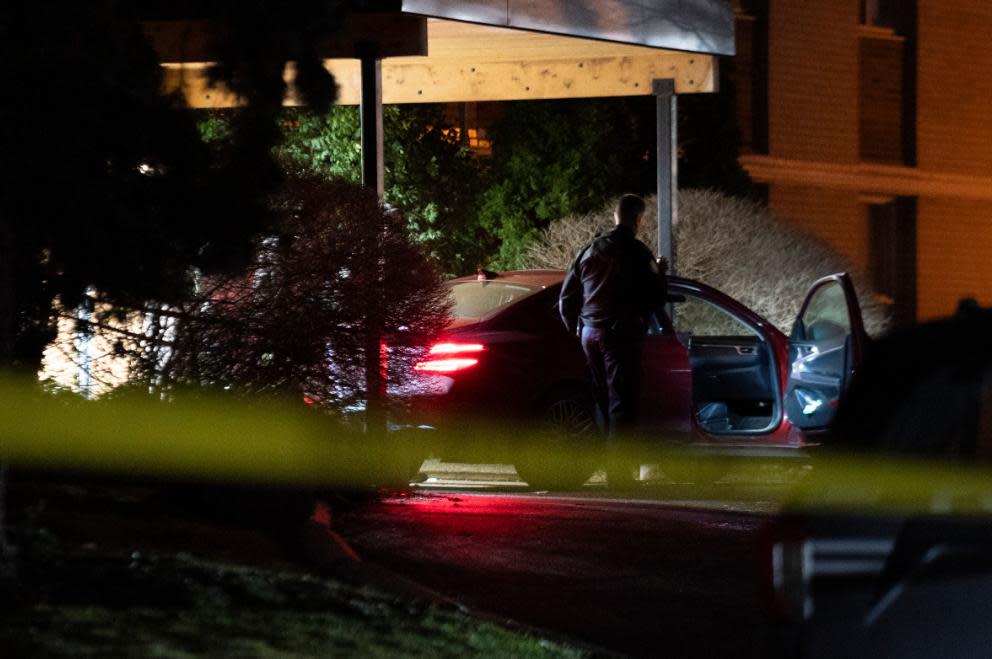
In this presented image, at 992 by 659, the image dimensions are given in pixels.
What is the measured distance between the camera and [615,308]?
39.7 ft

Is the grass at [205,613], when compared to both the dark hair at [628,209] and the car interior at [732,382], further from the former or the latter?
the car interior at [732,382]

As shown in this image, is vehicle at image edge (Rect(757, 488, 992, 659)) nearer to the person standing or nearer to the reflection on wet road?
the reflection on wet road

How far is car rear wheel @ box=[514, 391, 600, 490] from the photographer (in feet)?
41.3

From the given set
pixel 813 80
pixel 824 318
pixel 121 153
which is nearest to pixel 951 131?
pixel 813 80

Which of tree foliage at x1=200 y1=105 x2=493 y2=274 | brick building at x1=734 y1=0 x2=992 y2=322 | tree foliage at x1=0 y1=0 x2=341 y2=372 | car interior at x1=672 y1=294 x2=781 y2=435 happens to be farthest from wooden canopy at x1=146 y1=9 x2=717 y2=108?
brick building at x1=734 y1=0 x2=992 y2=322

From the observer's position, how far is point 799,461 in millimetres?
14062

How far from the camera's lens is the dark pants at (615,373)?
12078 millimetres

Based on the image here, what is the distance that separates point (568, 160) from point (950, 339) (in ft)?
54.3

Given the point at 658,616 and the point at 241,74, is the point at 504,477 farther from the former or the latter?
the point at 241,74

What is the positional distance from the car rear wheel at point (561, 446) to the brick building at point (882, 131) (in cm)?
1283

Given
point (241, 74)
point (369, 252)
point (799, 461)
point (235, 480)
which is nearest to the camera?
point (241, 74)

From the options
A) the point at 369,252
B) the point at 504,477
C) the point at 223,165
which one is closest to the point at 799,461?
the point at 504,477

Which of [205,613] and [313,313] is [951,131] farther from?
[205,613]

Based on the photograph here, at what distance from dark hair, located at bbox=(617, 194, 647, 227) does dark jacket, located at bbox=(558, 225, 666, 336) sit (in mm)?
52
